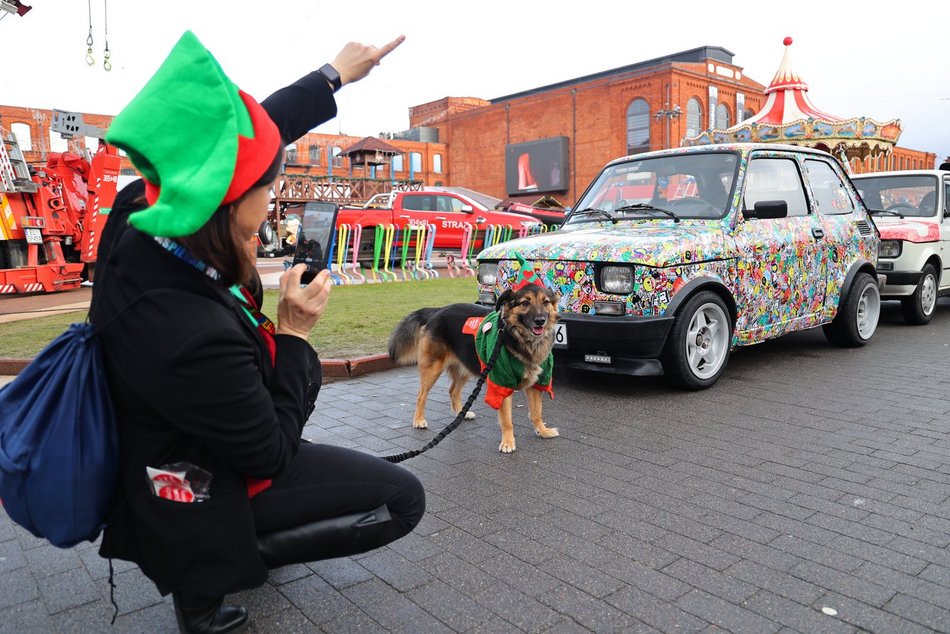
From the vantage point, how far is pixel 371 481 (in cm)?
227

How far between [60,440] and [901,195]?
11.0m

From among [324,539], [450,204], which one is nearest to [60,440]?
[324,539]

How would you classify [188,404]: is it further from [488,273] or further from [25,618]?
[488,273]

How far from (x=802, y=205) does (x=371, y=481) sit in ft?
19.5

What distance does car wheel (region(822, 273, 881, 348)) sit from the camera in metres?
7.12

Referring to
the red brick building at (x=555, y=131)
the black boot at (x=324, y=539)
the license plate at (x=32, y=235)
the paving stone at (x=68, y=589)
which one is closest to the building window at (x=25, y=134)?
the red brick building at (x=555, y=131)

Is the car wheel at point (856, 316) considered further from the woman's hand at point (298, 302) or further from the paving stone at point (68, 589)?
the paving stone at point (68, 589)

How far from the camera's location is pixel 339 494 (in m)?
2.21

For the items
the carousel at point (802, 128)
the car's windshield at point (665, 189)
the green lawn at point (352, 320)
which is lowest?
the green lawn at point (352, 320)

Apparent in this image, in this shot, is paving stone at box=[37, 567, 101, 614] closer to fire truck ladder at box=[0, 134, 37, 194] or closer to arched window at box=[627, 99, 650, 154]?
fire truck ladder at box=[0, 134, 37, 194]

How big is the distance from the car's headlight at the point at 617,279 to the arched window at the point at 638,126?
137 feet

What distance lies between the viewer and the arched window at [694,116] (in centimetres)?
4481

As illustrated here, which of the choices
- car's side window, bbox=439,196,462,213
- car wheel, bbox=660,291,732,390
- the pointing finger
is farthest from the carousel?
the pointing finger

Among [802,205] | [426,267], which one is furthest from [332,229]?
[802,205]
